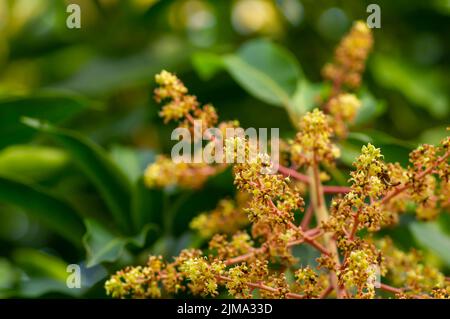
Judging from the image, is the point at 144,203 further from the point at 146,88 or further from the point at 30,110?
the point at 146,88

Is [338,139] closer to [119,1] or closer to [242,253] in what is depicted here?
[242,253]

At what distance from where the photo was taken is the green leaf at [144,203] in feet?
5.52

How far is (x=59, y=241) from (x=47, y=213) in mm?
749

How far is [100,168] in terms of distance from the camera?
5.57 ft

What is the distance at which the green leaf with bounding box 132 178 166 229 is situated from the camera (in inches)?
66.2

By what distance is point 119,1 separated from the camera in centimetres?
279

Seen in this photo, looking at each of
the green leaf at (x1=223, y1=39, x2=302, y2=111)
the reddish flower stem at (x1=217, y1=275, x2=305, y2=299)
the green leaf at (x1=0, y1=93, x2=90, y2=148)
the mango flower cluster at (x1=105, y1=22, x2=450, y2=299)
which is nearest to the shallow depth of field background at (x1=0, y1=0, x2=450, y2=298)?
the green leaf at (x1=0, y1=93, x2=90, y2=148)

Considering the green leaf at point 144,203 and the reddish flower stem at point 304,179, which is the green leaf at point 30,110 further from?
the reddish flower stem at point 304,179

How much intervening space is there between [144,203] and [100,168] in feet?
0.43

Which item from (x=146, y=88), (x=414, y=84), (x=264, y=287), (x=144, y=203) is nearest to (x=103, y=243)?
(x=144, y=203)

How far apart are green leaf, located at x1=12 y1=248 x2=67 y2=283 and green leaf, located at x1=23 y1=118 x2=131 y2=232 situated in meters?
0.34

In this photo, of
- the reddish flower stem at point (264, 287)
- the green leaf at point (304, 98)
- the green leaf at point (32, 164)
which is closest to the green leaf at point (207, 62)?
the green leaf at point (304, 98)

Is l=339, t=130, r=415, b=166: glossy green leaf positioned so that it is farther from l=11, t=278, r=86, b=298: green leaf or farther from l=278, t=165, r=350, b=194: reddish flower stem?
l=11, t=278, r=86, b=298: green leaf
